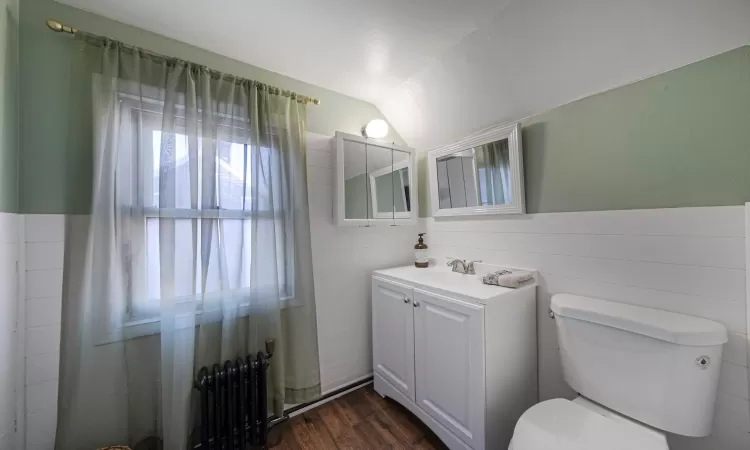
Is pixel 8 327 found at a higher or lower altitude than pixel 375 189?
lower

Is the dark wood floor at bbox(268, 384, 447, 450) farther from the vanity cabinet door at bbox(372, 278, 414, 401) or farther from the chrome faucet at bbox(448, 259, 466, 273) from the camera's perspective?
the chrome faucet at bbox(448, 259, 466, 273)

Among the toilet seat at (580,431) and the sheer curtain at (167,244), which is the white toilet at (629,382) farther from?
the sheer curtain at (167,244)

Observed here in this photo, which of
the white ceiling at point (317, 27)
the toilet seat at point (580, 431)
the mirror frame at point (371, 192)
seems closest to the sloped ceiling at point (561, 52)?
the white ceiling at point (317, 27)

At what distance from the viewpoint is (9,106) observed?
1.00 m

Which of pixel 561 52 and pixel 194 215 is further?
pixel 194 215

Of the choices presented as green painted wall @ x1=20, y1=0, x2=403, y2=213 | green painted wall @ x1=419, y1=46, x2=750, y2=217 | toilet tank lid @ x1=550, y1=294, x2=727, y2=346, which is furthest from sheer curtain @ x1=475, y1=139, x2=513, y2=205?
green painted wall @ x1=20, y1=0, x2=403, y2=213

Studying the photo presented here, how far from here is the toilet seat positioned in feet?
2.88

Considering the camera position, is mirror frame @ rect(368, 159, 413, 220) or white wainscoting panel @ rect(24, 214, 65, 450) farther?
mirror frame @ rect(368, 159, 413, 220)

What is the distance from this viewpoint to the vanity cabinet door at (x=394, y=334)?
5.14ft

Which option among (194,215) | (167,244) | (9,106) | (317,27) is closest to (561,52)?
(317,27)

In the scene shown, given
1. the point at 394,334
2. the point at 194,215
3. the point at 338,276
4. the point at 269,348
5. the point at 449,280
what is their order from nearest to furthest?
1. the point at 194,215
2. the point at 269,348
3. the point at 449,280
4. the point at 394,334
5. the point at 338,276

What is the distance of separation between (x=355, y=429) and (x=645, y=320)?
153 cm

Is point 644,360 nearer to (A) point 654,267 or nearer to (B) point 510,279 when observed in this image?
(A) point 654,267

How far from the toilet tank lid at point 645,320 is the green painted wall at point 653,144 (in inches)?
17.3
